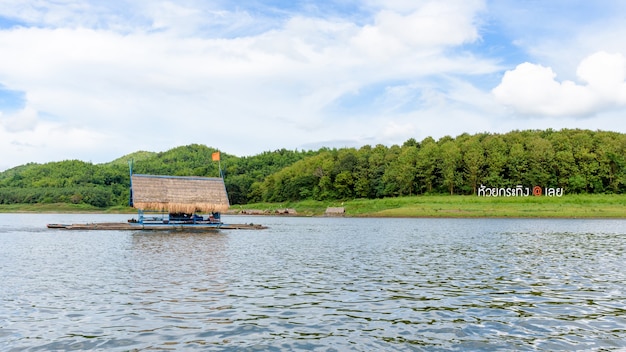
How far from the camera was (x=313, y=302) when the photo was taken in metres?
21.0

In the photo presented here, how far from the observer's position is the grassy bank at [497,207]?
11612 centimetres

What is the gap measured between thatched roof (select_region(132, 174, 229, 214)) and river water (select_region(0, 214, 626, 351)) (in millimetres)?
30142

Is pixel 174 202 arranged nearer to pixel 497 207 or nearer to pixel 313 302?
pixel 313 302

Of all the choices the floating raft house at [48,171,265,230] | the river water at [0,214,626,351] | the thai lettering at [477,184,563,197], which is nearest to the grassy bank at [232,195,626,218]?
the thai lettering at [477,184,563,197]

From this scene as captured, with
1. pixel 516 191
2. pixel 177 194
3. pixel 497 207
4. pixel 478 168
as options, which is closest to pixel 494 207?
pixel 497 207

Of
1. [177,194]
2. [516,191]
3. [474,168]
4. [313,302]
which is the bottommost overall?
[313,302]

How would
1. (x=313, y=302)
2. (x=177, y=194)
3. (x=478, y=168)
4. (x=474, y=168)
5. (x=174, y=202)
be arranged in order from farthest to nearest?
(x=478, y=168), (x=474, y=168), (x=177, y=194), (x=174, y=202), (x=313, y=302)

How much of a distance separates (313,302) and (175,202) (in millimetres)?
53035

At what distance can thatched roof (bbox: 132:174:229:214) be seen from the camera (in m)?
68.9

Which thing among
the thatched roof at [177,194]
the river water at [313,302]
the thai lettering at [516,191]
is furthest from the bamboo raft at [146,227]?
the thai lettering at [516,191]

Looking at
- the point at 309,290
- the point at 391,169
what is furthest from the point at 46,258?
the point at 391,169

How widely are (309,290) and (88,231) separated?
177 ft

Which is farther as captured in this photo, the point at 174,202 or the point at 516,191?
the point at 516,191

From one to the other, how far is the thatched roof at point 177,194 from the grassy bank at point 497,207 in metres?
65.3
